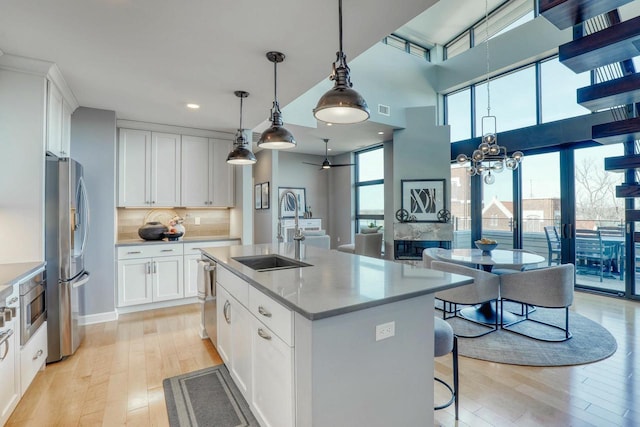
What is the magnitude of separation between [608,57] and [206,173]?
4466mm

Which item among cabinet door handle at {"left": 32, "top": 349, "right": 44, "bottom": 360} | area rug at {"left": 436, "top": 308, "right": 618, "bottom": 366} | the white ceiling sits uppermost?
the white ceiling

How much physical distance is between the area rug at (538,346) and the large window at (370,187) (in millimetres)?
4942

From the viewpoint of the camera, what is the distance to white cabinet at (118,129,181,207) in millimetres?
4094

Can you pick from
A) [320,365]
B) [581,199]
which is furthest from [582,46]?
[581,199]

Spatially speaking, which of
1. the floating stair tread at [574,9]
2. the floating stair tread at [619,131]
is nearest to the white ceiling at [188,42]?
the floating stair tread at [574,9]

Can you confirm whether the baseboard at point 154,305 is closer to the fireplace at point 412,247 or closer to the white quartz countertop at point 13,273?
the white quartz countertop at point 13,273

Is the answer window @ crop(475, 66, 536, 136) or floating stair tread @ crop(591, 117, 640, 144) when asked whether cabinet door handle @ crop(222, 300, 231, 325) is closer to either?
floating stair tread @ crop(591, 117, 640, 144)

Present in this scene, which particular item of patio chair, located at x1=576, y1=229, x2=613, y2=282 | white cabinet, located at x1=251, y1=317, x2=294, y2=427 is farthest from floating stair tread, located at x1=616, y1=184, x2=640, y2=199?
patio chair, located at x1=576, y1=229, x2=613, y2=282

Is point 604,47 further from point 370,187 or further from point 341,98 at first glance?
point 370,187

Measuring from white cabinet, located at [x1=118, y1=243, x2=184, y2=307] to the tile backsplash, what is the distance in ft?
2.14

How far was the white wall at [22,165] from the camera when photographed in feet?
8.13

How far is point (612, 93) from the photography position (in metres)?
1.85

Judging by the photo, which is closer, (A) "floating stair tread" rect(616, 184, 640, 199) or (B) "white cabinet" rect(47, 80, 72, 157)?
(A) "floating stair tread" rect(616, 184, 640, 199)

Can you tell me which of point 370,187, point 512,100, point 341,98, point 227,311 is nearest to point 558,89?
point 512,100
